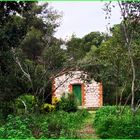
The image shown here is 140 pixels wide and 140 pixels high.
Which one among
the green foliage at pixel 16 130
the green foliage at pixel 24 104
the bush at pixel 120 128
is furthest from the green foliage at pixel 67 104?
the green foliage at pixel 16 130

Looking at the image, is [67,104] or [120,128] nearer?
[120,128]

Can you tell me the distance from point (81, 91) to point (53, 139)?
22.4 m

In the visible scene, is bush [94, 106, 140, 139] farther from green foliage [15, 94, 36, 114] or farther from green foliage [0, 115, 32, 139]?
green foliage [15, 94, 36, 114]

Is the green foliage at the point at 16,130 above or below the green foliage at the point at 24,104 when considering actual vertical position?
A: below

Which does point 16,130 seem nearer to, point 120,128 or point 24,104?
point 120,128

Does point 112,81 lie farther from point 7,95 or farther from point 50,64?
point 7,95

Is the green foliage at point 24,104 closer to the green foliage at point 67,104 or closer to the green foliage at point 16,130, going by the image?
the green foliage at point 67,104

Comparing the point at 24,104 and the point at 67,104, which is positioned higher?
the point at 24,104

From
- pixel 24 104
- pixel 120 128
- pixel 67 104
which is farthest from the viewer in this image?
pixel 67 104

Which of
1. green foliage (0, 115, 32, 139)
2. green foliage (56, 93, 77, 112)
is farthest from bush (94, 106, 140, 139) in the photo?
green foliage (56, 93, 77, 112)

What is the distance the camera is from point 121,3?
53.0 ft

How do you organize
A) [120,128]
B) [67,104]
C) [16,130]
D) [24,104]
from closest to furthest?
[16,130]
[120,128]
[24,104]
[67,104]

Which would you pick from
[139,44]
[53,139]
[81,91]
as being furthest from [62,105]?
[53,139]

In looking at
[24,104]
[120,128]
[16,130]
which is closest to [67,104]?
[24,104]
